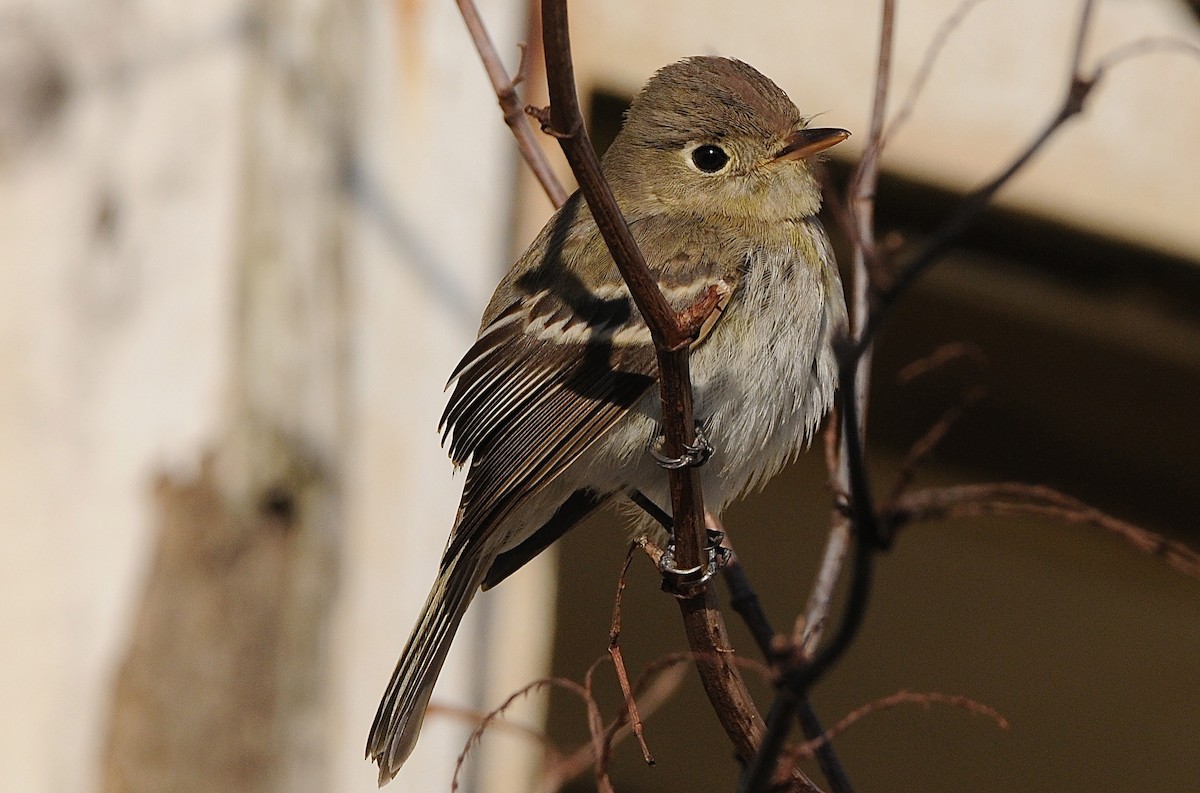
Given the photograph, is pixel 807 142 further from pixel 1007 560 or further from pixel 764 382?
pixel 1007 560

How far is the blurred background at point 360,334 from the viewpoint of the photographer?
3625mm

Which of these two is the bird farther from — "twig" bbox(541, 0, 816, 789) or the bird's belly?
"twig" bbox(541, 0, 816, 789)

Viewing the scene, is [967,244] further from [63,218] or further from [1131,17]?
[63,218]

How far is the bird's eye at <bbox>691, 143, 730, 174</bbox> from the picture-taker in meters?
2.77

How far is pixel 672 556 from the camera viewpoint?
2.14 meters

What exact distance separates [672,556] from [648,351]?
0.44 meters

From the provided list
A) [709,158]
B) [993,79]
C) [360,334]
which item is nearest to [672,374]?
[709,158]

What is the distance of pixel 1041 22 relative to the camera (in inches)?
175

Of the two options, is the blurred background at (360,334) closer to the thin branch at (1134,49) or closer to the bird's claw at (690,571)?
the bird's claw at (690,571)

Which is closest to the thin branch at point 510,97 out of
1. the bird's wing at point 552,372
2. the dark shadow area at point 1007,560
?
the bird's wing at point 552,372

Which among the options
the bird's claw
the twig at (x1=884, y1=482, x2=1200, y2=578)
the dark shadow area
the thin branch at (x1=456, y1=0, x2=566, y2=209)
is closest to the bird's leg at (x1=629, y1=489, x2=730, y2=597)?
the bird's claw

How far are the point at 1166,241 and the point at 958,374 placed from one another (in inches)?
29.3

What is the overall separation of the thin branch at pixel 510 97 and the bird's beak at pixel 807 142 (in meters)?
0.46

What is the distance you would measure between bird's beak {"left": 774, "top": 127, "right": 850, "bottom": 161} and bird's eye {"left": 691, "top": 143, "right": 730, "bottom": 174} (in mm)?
123
